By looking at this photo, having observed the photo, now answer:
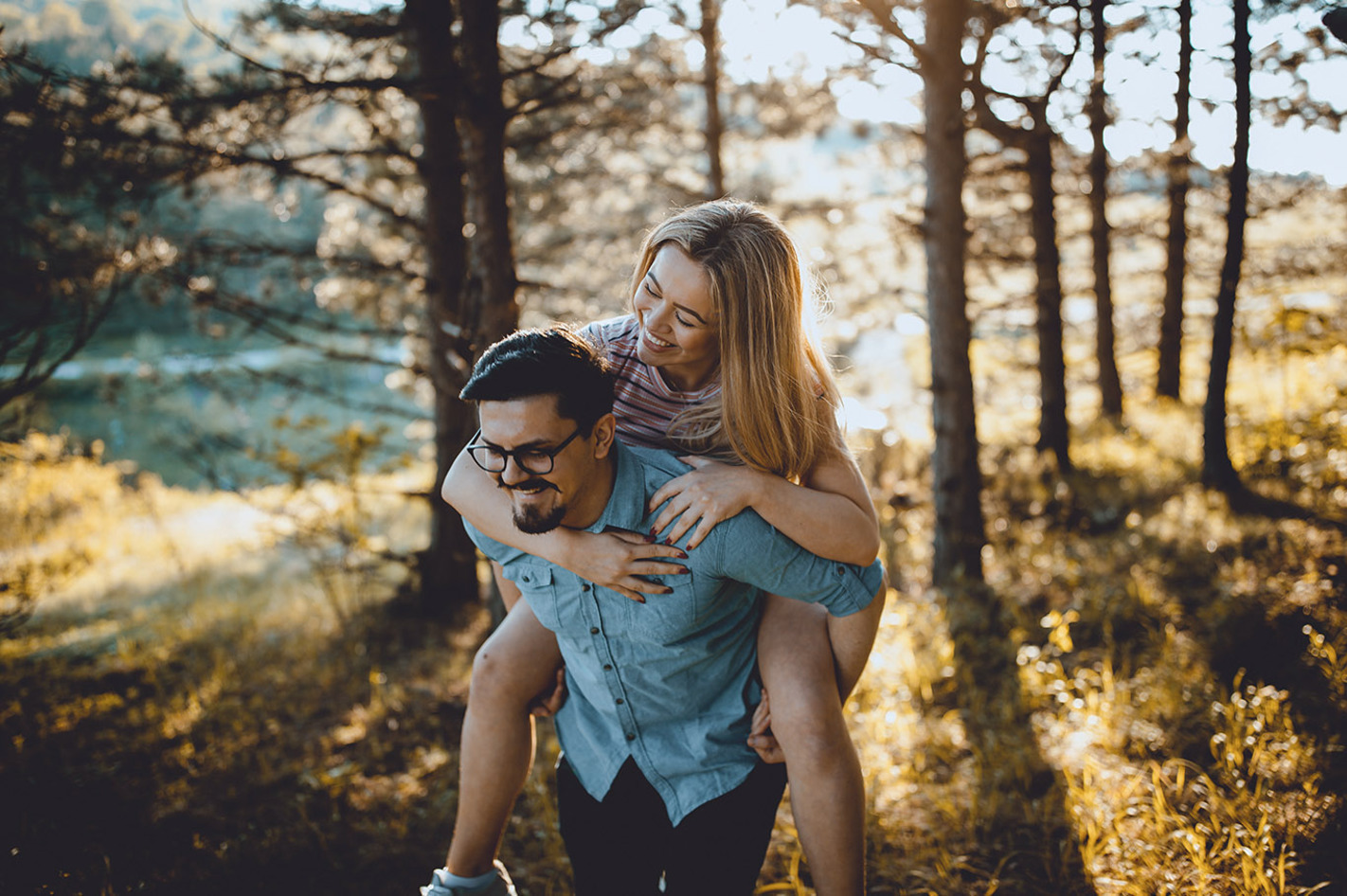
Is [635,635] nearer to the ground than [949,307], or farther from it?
nearer to the ground

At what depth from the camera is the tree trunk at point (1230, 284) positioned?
5.82m

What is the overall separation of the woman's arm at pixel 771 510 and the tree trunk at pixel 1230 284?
19.7ft

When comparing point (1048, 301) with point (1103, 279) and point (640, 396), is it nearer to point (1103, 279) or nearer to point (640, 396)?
point (1103, 279)

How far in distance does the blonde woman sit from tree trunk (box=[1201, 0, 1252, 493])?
5.83 m

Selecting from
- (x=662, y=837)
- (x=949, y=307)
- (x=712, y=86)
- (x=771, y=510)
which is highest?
(x=712, y=86)

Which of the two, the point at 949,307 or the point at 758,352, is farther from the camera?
the point at 949,307

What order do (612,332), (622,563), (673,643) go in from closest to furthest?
1. (622,563)
2. (673,643)
3. (612,332)

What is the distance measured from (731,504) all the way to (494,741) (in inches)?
44.2

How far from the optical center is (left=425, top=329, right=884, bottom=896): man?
6.19 ft

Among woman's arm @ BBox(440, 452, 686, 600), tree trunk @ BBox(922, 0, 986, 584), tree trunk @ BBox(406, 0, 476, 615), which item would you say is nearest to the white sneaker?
woman's arm @ BBox(440, 452, 686, 600)

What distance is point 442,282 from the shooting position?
5578mm

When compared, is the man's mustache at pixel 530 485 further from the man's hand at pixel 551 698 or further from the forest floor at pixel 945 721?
the forest floor at pixel 945 721

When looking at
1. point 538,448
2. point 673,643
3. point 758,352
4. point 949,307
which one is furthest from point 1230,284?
point 538,448

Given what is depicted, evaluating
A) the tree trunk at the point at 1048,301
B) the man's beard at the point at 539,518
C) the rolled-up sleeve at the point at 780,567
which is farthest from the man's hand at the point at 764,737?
the tree trunk at the point at 1048,301
